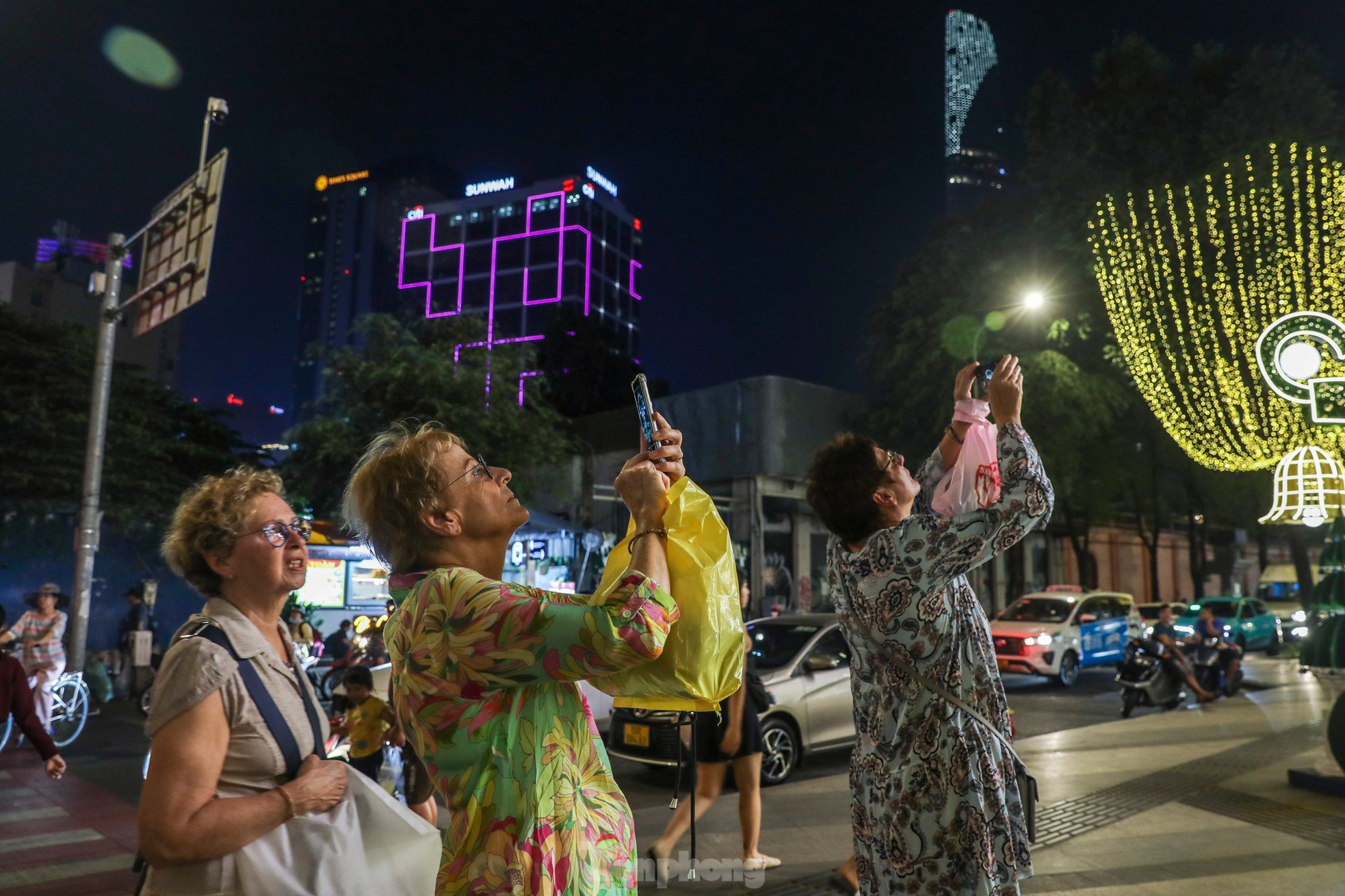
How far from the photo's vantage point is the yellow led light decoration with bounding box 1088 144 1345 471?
38.5 feet

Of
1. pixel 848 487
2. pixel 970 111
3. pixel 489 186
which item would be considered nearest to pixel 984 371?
pixel 848 487

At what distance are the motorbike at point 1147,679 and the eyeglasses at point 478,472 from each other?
13628 millimetres

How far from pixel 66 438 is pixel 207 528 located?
1868 centimetres

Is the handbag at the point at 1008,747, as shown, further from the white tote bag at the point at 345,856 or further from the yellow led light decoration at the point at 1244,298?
the yellow led light decoration at the point at 1244,298

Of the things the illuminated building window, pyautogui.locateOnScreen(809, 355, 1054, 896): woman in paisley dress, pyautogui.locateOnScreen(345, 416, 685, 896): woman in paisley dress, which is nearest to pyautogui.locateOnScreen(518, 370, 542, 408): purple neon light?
pyautogui.locateOnScreen(809, 355, 1054, 896): woman in paisley dress

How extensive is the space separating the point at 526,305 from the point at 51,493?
61.4 meters

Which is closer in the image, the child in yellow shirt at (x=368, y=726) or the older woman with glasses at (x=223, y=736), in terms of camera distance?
the older woman with glasses at (x=223, y=736)

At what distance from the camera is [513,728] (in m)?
1.63

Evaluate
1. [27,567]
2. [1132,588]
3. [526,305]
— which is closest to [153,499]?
[27,567]

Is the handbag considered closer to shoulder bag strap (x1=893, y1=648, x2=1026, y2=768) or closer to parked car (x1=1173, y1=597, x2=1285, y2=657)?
shoulder bag strap (x1=893, y1=648, x2=1026, y2=768)

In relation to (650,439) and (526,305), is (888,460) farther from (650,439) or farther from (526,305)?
(526,305)

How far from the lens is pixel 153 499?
18.6 m

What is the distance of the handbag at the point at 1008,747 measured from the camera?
2.56 meters

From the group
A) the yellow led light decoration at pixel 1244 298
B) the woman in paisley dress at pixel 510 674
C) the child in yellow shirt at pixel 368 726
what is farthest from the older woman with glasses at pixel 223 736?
the yellow led light decoration at pixel 1244 298
